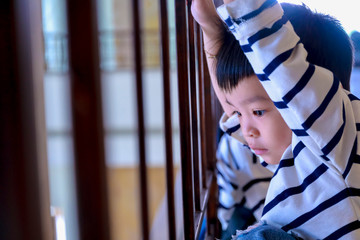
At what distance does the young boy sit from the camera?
1.58ft

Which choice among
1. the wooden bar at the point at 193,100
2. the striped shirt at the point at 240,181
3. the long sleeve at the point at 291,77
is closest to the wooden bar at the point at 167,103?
the long sleeve at the point at 291,77

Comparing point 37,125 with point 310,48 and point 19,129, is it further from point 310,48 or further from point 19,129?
point 310,48

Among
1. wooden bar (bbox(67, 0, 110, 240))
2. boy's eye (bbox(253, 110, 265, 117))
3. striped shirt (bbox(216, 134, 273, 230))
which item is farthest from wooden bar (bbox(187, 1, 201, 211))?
wooden bar (bbox(67, 0, 110, 240))

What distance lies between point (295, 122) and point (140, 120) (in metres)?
0.30

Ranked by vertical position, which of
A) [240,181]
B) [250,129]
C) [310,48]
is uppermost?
[310,48]

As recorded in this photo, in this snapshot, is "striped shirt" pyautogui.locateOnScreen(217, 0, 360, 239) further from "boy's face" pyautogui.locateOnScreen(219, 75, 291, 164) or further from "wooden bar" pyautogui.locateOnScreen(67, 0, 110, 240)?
"wooden bar" pyautogui.locateOnScreen(67, 0, 110, 240)

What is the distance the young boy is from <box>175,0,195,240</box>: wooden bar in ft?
0.24

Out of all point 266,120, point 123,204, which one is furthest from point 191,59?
point 123,204

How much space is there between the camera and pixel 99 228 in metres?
0.19

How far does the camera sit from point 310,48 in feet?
1.98

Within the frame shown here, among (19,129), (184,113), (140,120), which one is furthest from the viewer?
(184,113)

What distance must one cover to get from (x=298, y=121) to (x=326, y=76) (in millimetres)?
73

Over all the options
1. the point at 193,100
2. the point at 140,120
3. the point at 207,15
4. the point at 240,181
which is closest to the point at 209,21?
the point at 207,15

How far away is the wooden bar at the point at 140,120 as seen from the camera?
29 centimetres
